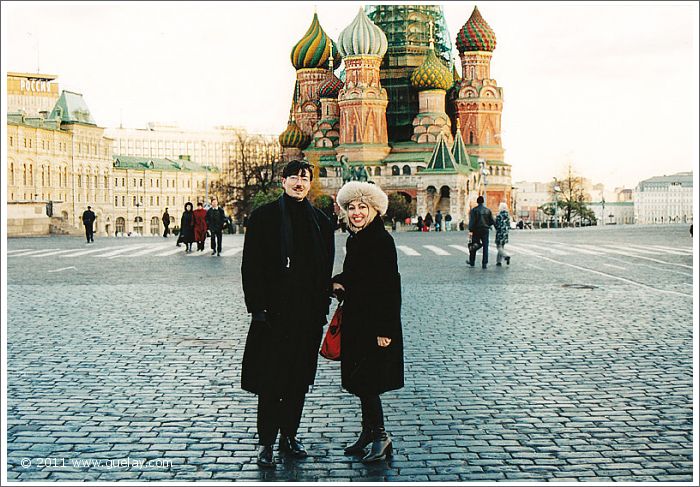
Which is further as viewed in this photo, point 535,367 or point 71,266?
point 71,266

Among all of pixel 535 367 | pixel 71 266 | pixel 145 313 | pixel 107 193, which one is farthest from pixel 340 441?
pixel 107 193

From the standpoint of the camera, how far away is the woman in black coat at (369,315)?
18.3ft

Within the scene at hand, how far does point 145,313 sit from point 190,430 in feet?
20.5

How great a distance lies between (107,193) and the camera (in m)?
121

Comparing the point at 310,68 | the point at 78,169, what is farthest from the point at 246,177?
the point at 78,169

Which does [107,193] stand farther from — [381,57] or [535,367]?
[535,367]

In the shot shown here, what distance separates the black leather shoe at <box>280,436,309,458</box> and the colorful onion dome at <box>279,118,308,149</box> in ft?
285

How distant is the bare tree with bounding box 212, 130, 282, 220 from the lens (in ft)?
261

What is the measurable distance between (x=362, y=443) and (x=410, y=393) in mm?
1602

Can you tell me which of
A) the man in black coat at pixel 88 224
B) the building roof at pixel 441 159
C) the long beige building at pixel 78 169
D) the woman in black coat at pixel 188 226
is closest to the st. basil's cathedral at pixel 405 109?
the building roof at pixel 441 159

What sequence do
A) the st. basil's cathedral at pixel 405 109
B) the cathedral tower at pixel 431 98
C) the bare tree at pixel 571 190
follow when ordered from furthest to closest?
the bare tree at pixel 571 190
the cathedral tower at pixel 431 98
the st. basil's cathedral at pixel 405 109

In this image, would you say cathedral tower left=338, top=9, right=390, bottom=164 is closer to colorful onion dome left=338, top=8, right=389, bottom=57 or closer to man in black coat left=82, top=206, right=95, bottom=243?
colorful onion dome left=338, top=8, right=389, bottom=57

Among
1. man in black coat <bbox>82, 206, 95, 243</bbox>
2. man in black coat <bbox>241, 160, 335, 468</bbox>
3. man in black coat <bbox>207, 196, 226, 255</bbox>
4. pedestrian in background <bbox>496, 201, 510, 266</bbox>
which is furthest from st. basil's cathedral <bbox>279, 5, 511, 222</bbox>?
man in black coat <bbox>241, 160, 335, 468</bbox>

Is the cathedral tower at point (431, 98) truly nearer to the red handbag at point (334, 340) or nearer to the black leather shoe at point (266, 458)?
the red handbag at point (334, 340)
